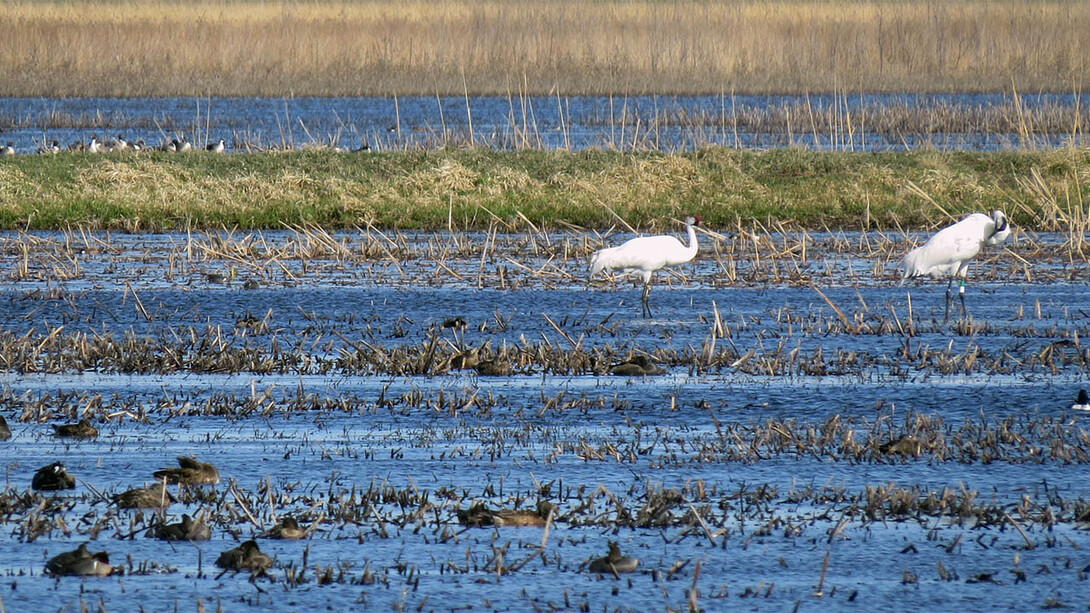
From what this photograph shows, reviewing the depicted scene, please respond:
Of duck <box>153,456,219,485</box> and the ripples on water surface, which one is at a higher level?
duck <box>153,456,219,485</box>

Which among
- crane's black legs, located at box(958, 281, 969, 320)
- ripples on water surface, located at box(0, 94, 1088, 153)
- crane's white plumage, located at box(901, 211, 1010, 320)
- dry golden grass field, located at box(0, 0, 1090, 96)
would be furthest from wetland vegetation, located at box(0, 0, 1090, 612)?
dry golden grass field, located at box(0, 0, 1090, 96)

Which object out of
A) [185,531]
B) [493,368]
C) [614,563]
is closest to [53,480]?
[185,531]

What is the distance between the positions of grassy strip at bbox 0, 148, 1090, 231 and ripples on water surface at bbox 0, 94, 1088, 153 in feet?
6.96

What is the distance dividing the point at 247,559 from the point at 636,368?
4.40 m

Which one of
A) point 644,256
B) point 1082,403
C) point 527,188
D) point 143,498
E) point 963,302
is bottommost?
point 527,188

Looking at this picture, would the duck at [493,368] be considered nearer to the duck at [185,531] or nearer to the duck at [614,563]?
the duck at [185,531]

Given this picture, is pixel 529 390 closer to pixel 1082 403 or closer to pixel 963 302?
pixel 1082 403

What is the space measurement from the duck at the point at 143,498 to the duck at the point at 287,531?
0.60 m

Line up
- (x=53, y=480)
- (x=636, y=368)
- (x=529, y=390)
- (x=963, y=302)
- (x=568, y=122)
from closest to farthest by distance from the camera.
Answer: (x=53, y=480) → (x=529, y=390) → (x=636, y=368) → (x=963, y=302) → (x=568, y=122)

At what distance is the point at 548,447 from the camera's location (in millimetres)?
7773

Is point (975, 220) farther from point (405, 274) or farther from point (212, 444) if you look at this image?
point (212, 444)

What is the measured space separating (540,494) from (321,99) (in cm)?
3366

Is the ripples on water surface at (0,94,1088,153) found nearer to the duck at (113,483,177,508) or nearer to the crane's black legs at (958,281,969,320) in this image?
the crane's black legs at (958,281,969,320)

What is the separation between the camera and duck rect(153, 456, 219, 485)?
6895mm
